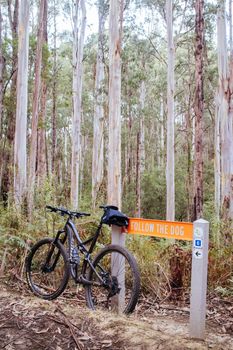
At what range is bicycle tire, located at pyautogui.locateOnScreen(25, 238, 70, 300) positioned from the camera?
4.39 meters

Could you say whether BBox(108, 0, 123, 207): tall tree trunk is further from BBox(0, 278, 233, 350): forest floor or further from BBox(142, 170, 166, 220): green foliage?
BBox(142, 170, 166, 220): green foliage

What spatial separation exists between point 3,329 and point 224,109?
459 inches

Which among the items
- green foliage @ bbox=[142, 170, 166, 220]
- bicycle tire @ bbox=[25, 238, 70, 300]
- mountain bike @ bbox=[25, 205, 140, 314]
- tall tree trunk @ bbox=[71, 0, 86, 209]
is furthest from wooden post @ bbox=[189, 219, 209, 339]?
green foliage @ bbox=[142, 170, 166, 220]

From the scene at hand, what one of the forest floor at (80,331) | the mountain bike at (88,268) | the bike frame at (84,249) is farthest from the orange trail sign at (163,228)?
the forest floor at (80,331)

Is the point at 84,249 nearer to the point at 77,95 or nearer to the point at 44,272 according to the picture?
the point at 44,272

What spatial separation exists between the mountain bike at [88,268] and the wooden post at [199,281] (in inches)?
21.8

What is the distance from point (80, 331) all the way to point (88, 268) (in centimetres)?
122

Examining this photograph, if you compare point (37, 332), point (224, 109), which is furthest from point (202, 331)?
point (224, 109)

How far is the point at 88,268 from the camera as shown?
4367 mm

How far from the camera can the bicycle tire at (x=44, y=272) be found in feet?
14.4

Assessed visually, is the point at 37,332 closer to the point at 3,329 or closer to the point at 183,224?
the point at 3,329

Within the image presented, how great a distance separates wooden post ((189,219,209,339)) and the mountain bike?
1.82ft

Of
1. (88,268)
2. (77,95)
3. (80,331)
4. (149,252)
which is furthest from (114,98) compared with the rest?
(80,331)

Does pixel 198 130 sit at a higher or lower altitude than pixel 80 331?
higher
